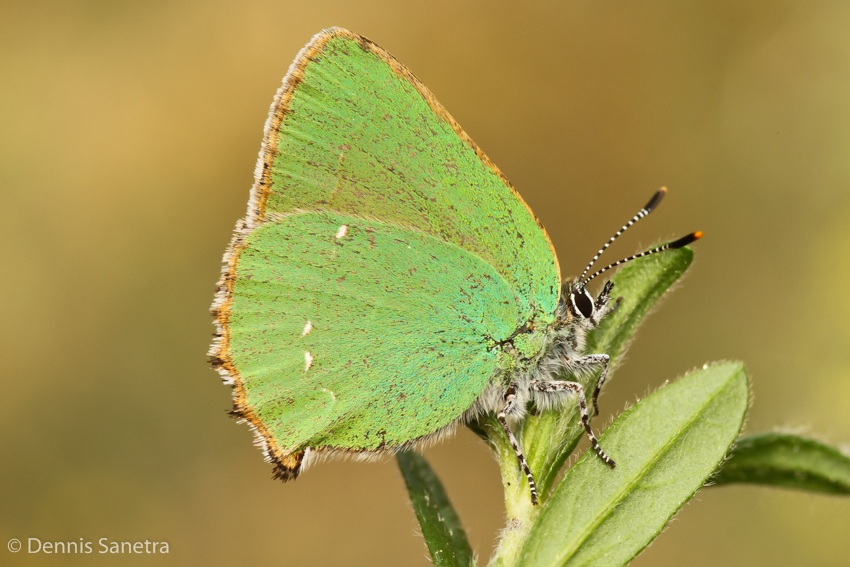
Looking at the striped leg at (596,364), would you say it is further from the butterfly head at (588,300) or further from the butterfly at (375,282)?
the butterfly head at (588,300)

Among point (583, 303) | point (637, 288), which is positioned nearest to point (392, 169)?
point (583, 303)

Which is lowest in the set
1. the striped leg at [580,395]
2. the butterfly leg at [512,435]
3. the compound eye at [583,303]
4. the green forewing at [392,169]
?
the butterfly leg at [512,435]

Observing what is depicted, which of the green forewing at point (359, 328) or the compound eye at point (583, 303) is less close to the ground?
the compound eye at point (583, 303)

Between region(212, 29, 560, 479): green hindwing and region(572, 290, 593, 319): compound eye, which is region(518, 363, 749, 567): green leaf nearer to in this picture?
region(572, 290, 593, 319): compound eye

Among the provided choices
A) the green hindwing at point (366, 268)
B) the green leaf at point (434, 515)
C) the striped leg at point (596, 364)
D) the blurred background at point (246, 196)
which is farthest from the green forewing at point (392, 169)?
the blurred background at point (246, 196)

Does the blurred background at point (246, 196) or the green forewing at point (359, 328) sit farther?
the blurred background at point (246, 196)

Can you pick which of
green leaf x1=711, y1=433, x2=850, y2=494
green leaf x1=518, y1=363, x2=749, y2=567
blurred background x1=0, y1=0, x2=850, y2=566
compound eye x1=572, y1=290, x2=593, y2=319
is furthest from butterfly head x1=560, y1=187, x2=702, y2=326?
blurred background x1=0, y1=0, x2=850, y2=566
